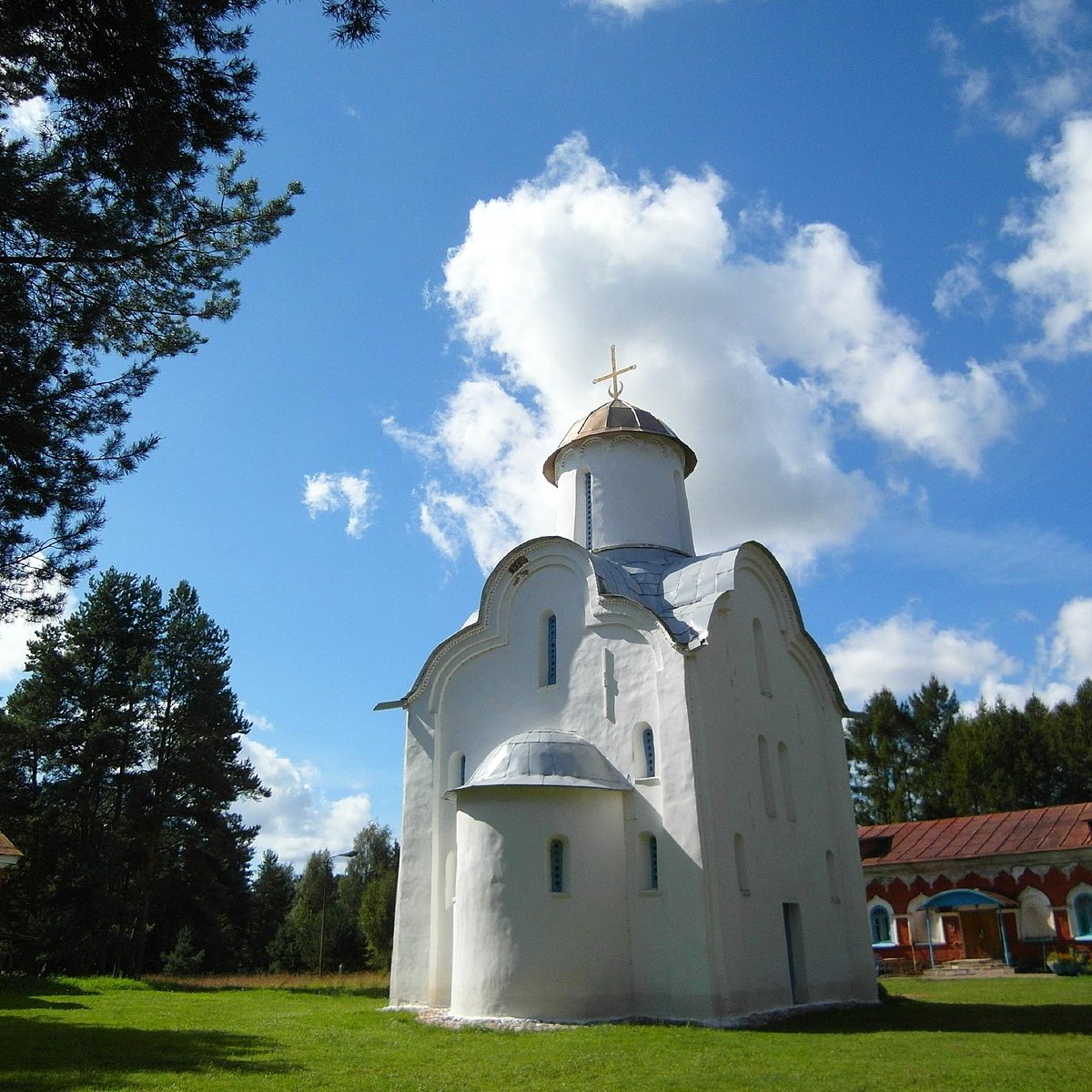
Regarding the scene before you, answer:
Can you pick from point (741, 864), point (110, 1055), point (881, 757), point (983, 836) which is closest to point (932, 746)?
point (881, 757)

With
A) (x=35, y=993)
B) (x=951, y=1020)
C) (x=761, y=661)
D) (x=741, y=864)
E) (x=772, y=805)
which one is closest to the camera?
(x=951, y=1020)

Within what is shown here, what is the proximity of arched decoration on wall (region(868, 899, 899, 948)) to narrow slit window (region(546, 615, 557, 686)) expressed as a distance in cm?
1798

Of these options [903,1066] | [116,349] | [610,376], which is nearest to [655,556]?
[610,376]

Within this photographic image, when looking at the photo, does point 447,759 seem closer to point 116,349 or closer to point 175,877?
point 116,349

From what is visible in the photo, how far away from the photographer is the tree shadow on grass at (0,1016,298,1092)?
802cm

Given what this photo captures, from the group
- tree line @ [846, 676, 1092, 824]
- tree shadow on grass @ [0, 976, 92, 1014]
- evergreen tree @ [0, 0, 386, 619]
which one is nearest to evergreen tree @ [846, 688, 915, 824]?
tree line @ [846, 676, 1092, 824]

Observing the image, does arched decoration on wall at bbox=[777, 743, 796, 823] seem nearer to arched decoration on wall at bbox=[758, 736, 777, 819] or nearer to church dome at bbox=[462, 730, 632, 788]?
arched decoration on wall at bbox=[758, 736, 777, 819]

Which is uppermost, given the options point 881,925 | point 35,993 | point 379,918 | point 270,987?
point 379,918

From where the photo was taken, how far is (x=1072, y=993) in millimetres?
16953

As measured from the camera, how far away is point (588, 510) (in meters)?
19.2

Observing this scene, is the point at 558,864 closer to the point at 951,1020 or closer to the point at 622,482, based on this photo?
the point at 951,1020

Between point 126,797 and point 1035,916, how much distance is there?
2707cm

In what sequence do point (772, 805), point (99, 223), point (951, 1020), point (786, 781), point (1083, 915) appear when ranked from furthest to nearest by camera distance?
point (1083, 915) < point (786, 781) < point (772, 805) < point (951, 1020) < point (99, 223)

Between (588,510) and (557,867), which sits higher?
(588,510)
